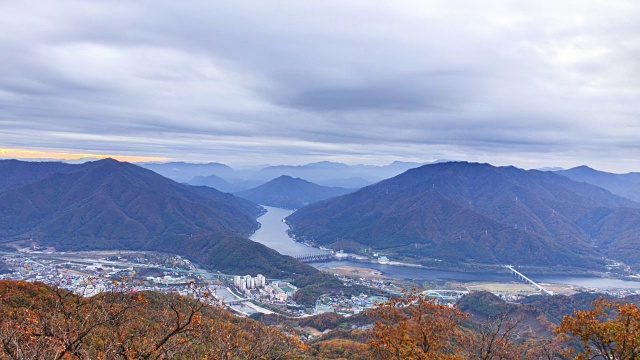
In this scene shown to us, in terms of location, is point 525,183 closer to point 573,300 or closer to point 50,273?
point 573,300

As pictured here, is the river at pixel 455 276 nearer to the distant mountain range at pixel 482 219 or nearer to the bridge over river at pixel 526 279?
the bridge over river at pixel 526 279

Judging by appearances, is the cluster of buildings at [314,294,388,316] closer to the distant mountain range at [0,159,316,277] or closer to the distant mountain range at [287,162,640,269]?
the distant mountain range at [0,159,316,277]

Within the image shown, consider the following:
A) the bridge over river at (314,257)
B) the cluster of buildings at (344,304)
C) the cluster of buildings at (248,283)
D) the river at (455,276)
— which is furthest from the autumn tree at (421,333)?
the bridge over river at (314,257)

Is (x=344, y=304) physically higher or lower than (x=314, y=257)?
higher

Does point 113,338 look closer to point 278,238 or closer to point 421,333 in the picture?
point 421,333

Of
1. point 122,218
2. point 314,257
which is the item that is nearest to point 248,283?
point 314,257
